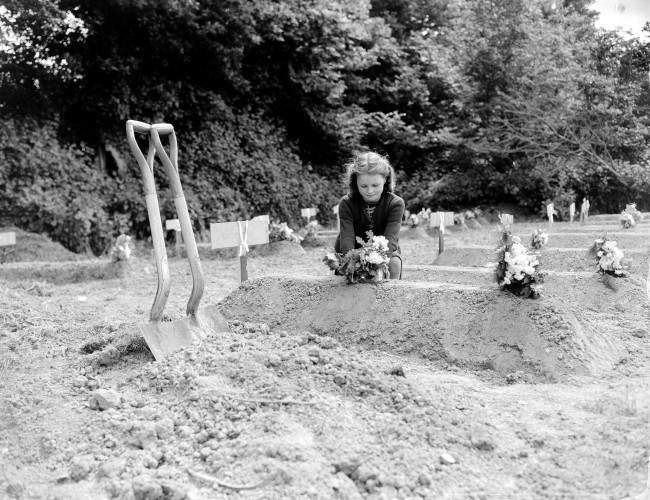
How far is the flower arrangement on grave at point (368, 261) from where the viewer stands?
441 centimetres

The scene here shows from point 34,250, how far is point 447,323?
7288mm

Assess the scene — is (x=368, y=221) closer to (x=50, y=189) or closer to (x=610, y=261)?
(x=610, y=261)

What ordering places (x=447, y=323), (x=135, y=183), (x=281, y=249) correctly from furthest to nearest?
(x=135, y=183), (x=281, y=249), (x=447, y=323)

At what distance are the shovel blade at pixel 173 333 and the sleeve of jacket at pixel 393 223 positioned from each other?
149cm

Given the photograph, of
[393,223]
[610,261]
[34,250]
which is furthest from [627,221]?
[34,250]

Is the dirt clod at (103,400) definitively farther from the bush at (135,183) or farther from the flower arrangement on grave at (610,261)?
the bush at (135,183)

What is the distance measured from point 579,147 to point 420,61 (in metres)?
4.66

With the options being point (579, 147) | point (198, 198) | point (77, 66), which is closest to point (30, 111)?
point (77, 66)

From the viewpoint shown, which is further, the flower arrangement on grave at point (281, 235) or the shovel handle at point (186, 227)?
the flower arrangement on grave at point (281, 235)

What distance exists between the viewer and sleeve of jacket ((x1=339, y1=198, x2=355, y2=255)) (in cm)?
473

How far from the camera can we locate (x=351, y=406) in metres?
2.77

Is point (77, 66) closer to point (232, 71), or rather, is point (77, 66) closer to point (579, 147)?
point (232, 71)

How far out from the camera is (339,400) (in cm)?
283

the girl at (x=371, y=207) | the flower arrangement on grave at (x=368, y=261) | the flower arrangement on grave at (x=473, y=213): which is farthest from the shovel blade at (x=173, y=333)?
the flower arrangement on grave at (x=473, y=213)
